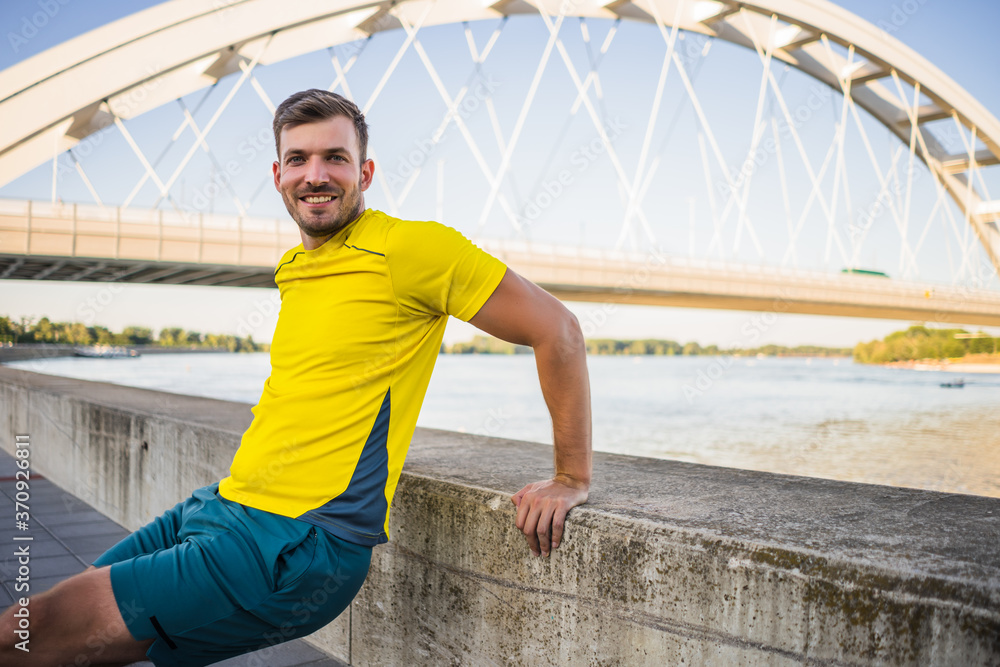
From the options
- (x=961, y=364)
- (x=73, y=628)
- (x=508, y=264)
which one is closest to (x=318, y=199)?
(x=73, y=628)

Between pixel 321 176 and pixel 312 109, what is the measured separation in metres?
0.16

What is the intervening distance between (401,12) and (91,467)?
23.8 m

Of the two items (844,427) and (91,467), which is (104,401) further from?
(844,427)

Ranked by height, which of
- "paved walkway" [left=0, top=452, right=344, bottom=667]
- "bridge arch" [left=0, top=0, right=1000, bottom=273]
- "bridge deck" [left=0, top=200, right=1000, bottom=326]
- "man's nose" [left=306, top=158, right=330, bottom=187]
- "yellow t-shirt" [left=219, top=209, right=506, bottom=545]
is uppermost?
"bridge arch" [left=0, top=0, right=1000, bottom=273]

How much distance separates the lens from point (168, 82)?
2345 cm

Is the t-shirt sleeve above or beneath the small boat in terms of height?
above

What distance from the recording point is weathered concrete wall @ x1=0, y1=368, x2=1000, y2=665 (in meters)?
1.13

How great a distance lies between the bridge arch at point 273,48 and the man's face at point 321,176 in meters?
22.6

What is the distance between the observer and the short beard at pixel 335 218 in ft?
5.38

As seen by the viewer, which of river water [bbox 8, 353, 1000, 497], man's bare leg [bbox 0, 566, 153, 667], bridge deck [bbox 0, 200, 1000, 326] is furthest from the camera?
bridge deck [bbox 0, 200, 1000, 326]

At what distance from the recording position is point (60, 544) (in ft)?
11.5

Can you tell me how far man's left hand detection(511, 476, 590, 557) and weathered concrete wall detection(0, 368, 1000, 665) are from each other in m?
0.03

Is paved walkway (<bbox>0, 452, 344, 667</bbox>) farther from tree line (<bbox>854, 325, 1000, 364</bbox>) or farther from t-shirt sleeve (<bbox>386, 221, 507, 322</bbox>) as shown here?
tree line (<bbox>854, 325, 1000, 364</bbox>)

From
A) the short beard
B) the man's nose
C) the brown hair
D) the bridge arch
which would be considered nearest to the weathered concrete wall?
the short beard
